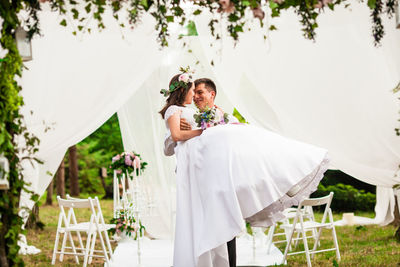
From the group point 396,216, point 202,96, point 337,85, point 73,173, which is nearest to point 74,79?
point 202,96

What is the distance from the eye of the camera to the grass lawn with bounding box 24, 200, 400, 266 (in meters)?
4.89

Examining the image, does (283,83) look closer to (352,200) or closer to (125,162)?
(125,162)

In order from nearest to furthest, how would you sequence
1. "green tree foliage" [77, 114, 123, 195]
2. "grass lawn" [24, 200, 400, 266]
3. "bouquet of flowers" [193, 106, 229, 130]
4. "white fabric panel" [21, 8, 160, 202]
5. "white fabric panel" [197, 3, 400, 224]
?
1. "bouquet of flowers" [193, 106, 229, 130]
2. "white fabric panel" [21, 8, 160, 202]
3. "grass lawn" [24, 200, 400, 266]
4. "white fabric panel" [197, 3, 400, 224]
5. "green tree foliage" [77, 114, 123, 195]

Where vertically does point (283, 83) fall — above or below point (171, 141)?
above

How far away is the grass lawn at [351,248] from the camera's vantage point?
4887 millimetres

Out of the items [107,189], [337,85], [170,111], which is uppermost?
[337,85]

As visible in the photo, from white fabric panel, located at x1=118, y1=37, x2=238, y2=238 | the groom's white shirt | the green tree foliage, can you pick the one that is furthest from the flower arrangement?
the green tree foliage

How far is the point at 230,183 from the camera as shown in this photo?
3.52 metres

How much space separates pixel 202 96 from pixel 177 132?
2.63 ft

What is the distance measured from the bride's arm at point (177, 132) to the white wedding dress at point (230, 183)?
4cm

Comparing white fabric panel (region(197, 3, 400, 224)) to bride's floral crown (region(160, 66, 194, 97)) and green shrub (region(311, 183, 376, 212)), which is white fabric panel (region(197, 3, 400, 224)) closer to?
bride's floral crown (region(160, 66, 194, 97))

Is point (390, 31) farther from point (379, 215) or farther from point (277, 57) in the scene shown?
point (379, 215)

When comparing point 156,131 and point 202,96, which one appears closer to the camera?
point 202,96

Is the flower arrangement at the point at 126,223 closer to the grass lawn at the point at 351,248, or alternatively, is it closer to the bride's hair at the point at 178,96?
the grass lawn at the point at 351,248
